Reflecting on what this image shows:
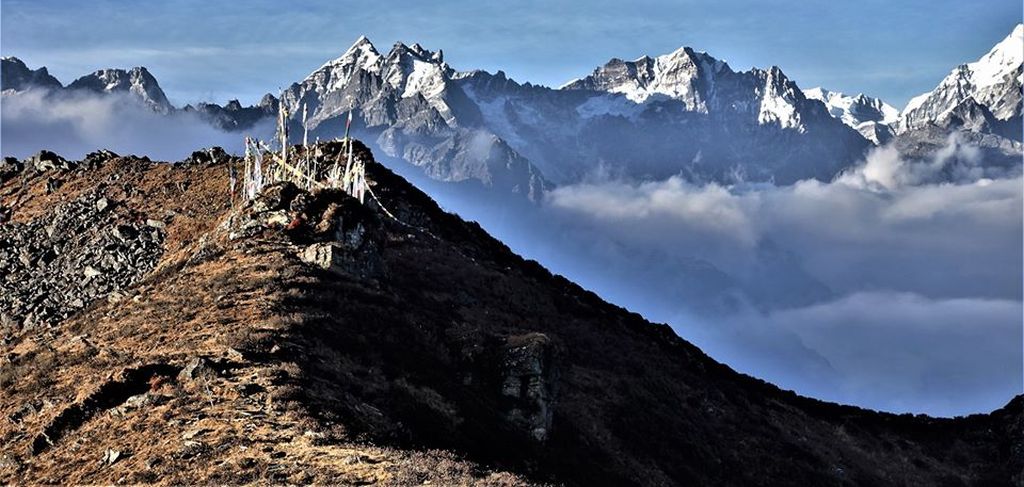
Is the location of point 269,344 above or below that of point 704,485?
above

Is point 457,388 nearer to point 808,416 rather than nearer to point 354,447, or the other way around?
point 354,447

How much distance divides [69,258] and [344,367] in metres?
33.8

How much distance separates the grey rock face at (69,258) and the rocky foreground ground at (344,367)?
0.22 meters

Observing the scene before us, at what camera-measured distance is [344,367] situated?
5284cm

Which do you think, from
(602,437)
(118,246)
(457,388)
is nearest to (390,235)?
(118,246)

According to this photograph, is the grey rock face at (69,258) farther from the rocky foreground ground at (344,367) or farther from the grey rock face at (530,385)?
the grey rock face at (530,385)

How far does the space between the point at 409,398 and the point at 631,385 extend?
30.2 metres

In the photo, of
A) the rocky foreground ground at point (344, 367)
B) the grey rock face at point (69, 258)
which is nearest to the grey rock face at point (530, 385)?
the rocky foreground ground at point (344, 367)

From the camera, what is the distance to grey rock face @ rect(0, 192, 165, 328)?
71.9 metres

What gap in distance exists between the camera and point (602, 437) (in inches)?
2709

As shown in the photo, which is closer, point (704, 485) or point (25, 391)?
point (25, 391)

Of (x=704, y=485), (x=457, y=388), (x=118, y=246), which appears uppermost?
(x=118, y=246)

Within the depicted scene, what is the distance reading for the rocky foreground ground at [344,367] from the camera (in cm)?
4369

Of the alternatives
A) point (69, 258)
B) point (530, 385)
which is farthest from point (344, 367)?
point (69, 258)
